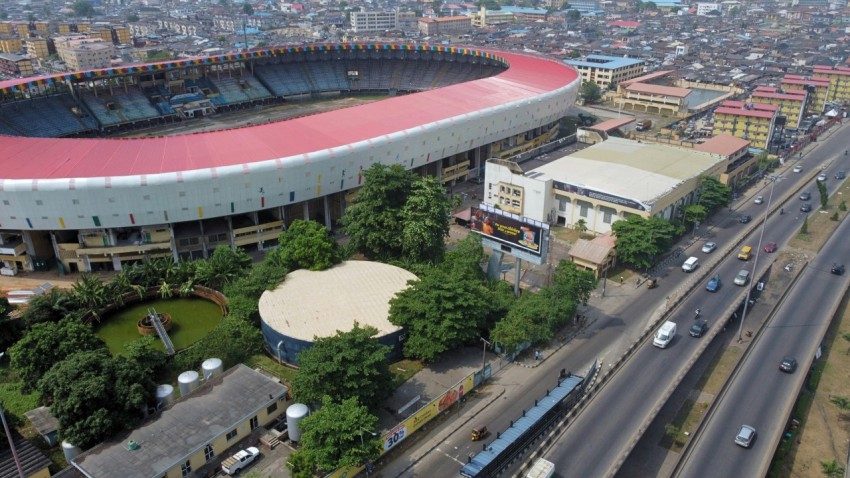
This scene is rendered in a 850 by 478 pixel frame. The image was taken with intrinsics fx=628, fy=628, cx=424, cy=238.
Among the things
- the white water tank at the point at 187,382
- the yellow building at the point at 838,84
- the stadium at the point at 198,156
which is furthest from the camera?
the yellow building at the point at 838,84

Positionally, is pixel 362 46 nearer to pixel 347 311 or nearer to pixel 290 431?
pixel 347 311

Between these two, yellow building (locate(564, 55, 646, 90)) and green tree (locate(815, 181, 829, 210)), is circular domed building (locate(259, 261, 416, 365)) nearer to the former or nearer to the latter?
green tree (locate(815, 181, 829, 210))

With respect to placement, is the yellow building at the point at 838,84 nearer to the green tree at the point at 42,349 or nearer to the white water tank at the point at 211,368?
the white water tank at the point at 211,368

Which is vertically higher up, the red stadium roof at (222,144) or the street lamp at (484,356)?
the red stadium roof at (222,144)

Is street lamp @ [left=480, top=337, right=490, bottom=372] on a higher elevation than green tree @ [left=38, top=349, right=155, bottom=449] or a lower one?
lower

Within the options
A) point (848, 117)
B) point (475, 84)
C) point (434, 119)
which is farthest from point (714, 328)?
point (848, 117)

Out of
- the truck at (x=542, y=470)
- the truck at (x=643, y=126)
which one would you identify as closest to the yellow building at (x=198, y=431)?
the truck at (x=542, y=470)

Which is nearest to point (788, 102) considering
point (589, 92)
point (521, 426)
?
point (589, 92)

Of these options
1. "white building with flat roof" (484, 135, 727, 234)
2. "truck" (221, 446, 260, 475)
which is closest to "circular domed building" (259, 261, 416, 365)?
"truck" (221, 446, 260, 475)
